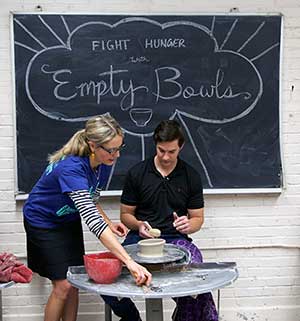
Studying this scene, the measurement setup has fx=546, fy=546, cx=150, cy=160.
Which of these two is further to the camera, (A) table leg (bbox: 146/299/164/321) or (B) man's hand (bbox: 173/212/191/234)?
(B) man's hand (bbox: 173/212/191/234)

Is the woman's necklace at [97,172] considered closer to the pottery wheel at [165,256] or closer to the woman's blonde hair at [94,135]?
the woman's blonde hair at [94,135]

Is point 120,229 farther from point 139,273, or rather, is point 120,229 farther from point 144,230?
point 139,273

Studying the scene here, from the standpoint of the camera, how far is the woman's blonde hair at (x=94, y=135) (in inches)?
91.3

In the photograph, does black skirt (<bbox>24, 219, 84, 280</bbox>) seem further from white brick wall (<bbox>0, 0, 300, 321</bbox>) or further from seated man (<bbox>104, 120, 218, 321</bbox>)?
white brick wall (<bbox>0, 0, 300, 321</bbox>)

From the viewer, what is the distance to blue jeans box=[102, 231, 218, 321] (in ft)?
8.43

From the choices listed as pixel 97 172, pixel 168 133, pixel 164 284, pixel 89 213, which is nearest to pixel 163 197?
pixel 168 133

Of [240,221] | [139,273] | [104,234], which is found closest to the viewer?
[139,273]

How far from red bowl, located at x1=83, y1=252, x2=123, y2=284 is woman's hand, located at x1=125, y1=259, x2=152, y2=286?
5cm

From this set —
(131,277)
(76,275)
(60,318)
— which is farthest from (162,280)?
(60,318)

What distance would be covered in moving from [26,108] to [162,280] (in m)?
1.40

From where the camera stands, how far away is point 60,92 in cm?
303

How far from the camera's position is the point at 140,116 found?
309cm

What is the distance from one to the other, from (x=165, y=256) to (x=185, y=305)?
1.68 feet

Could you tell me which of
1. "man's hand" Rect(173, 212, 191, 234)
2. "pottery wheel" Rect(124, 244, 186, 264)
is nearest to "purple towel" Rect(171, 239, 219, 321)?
"man's hand" Rect(173, 212, 191, 234)
